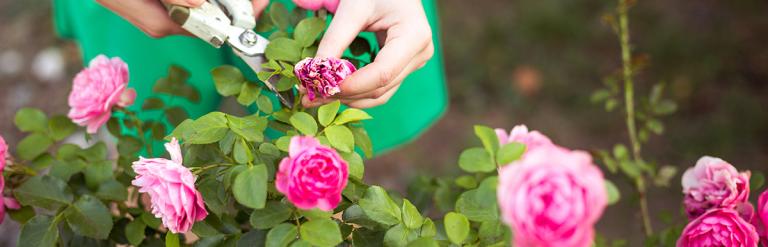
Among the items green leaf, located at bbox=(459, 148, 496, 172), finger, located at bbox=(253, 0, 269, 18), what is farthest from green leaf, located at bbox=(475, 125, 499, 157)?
finger, located at bbox=(253, 0, 269, 18)

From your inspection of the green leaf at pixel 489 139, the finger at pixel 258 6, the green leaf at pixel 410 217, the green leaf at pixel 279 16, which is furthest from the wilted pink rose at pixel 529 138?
the finger at pixel 258 6

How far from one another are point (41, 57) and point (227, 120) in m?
2.52

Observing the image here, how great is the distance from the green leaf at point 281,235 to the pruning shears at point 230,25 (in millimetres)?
261

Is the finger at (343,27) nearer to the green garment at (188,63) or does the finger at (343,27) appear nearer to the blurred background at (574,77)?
the green garment at (188,63)

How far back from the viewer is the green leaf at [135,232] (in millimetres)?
1103

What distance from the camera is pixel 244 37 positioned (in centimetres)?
113

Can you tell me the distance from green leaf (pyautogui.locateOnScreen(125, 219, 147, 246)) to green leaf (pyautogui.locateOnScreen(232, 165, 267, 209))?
0.33 meters

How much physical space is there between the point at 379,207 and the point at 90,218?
0.43 metres

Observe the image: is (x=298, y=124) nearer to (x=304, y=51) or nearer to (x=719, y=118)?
(x=304, y=51)

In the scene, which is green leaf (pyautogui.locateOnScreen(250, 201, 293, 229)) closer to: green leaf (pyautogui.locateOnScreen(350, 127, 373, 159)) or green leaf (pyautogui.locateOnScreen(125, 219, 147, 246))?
green leaf (pyautogui.locateOnScreen(350, 127, 373, 159))

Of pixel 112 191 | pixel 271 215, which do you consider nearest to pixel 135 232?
pixel 112 191

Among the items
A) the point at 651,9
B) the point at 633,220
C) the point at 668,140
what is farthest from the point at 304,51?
the point at 651,9

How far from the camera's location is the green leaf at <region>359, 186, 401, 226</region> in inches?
36.7

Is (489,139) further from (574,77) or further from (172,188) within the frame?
(574,77)
